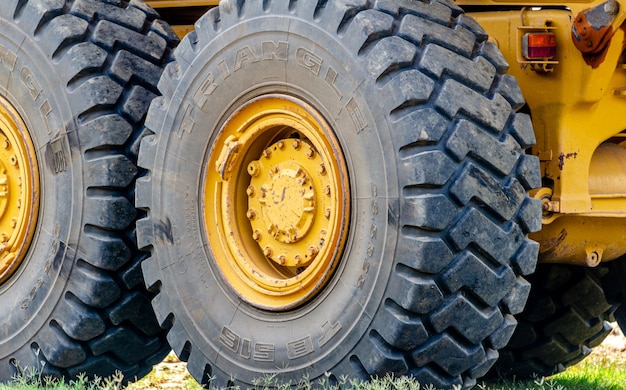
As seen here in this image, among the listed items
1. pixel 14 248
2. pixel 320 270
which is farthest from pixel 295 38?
pixel 14 248

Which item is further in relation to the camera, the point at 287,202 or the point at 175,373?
the point at 175,373

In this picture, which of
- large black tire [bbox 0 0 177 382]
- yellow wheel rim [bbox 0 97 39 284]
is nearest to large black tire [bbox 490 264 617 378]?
large black tire [bbox 0 0 177 382]

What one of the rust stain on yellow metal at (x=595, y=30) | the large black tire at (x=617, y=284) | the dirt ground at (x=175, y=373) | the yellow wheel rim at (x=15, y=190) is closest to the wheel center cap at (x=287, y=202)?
the rust stain on yellow metal at (x=595, y=30)

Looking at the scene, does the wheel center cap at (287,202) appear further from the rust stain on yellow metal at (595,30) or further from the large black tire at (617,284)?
the large black tire at (617,284)

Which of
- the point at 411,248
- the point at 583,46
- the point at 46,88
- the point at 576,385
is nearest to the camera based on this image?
the point at 411,248

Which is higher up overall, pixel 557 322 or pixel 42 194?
pixel 42 194

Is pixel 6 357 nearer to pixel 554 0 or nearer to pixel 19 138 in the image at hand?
pixel 19 138

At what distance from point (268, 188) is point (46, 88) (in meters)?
1.48

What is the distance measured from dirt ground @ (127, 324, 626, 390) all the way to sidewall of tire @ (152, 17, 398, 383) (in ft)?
4.83

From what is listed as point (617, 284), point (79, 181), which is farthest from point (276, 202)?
point (617, 284)

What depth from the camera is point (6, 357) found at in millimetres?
6492

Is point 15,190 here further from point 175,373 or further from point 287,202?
point 175,373

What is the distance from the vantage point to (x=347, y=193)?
5.16 m

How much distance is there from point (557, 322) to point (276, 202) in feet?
6.83
